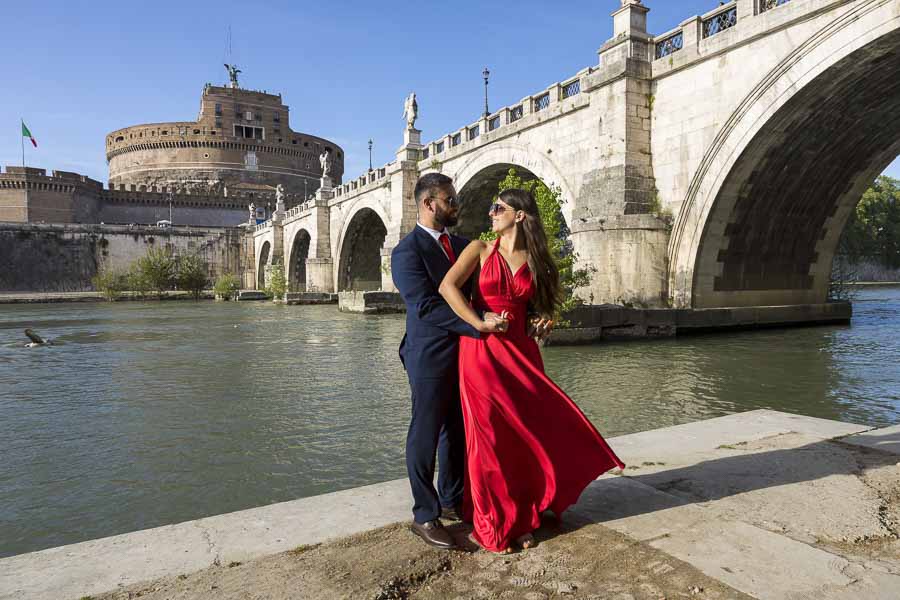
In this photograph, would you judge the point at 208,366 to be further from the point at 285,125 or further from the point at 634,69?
the point at 285,125

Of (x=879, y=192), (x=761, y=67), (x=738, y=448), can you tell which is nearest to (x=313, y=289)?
(x=761, y=67)

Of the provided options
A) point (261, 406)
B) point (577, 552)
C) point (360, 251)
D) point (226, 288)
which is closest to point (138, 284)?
point (226, 288)

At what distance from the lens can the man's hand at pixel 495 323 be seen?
2.59m

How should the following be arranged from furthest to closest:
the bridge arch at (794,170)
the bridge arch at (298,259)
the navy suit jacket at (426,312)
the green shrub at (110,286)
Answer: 1. the bridge arch at (298,259)
2. the green shrub at (110,286)
3. the bridge arch at (794,170)
4. the navy suit jacket at (426,312)

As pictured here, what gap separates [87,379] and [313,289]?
31.1m

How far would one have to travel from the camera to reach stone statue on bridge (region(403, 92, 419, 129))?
2692 cm

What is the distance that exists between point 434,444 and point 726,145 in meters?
12.6

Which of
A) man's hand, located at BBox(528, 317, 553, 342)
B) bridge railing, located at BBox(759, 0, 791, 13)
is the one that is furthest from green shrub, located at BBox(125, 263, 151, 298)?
man's hand, located at BBox(528, 317, 553, 342)

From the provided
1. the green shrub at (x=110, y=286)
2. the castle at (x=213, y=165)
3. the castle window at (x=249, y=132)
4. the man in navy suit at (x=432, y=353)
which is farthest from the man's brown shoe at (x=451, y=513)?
the castle window at (x=249, y=132)

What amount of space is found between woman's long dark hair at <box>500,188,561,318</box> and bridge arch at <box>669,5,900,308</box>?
10.4 m

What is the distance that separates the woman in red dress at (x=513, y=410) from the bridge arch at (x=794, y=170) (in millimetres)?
10547

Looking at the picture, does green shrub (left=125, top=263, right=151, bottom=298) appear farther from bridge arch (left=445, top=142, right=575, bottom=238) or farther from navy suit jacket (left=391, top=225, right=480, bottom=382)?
navy suit jacket (left=391, top=225, right=480, bottom=382)

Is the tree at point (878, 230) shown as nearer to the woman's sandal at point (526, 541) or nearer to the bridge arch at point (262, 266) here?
the bridge arch at point (262, 266)

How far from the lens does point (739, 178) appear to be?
44.2ft
